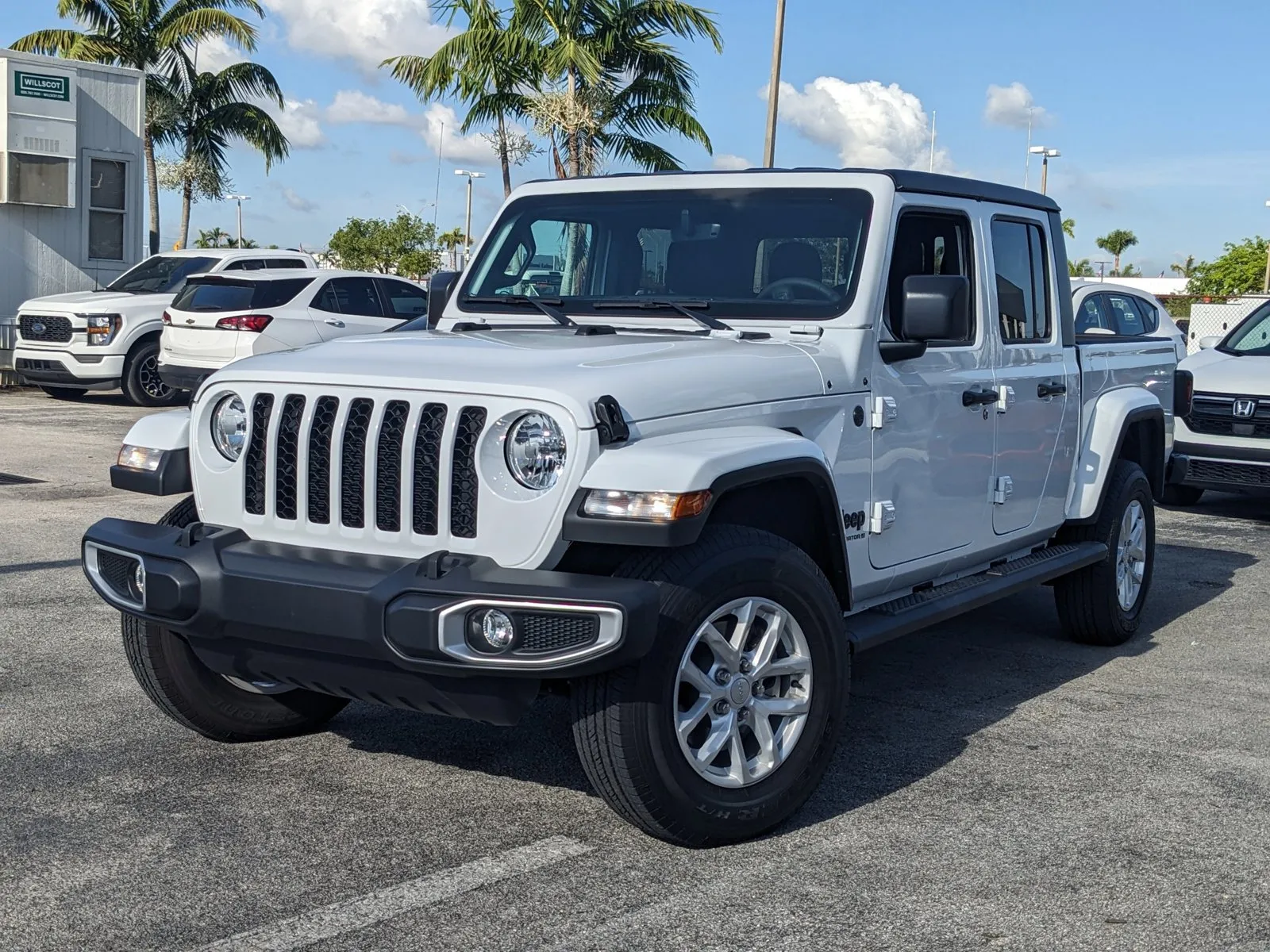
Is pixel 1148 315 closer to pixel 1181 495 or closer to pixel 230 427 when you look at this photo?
pixel 1181 495

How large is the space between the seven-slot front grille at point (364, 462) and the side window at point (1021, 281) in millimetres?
2722

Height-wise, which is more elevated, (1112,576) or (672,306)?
(672,306)

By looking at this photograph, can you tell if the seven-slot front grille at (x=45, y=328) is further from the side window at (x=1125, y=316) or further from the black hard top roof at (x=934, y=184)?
the black hard top roof at (x=934, y=184)

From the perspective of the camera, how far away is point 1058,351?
21.1 feet

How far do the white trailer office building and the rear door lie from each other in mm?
5746

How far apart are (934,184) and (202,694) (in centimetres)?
309

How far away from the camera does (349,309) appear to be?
1750cm

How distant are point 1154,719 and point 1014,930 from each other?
2264 mm

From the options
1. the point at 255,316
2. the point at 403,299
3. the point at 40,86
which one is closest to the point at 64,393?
the point at 255,316

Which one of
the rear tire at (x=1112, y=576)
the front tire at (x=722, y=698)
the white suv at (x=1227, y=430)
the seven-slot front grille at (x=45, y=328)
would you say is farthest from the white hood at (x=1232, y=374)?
the seven-slot front grille at (x=45, y=328)

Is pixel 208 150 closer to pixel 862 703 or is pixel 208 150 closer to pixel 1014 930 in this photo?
pixel 862 703

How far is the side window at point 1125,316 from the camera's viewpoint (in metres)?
13.5

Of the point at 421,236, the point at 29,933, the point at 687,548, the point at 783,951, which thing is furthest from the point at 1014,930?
the point at 421,236

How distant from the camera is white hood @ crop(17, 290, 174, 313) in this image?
17.8m
